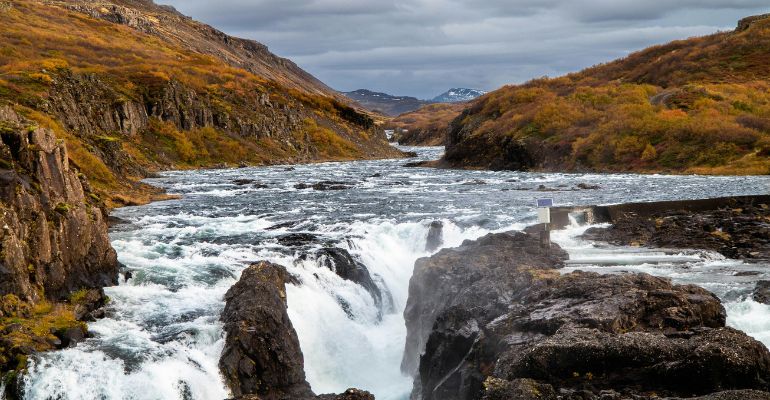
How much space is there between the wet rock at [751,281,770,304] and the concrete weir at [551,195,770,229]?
12235 mm

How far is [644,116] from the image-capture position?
64.4 m

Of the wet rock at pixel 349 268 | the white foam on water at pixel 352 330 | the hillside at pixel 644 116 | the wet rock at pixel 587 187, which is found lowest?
the white foam on water at pixel 352 330

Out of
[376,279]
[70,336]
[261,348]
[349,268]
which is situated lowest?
[376,279]

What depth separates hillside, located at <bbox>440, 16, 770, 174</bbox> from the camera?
55781mm

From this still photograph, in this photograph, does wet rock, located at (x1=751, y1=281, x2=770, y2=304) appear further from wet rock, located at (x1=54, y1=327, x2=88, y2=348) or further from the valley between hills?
wet rock, located at (x1=54, y1=327, x2=88, y2=348)

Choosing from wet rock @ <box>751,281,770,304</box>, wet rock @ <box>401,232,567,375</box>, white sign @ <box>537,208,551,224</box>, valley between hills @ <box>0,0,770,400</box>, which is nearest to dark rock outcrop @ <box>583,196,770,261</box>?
valley between hills @ <box>0,0,770,400</box>

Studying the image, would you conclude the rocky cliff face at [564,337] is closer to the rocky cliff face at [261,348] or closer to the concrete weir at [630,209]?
the rocky cliff face at [261,348]

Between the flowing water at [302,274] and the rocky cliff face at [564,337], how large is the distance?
7.34ft

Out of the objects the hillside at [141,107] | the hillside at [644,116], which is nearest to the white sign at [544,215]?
the hillside at [141,107]

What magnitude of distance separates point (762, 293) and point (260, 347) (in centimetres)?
1111

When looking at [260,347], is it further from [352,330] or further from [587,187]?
[587,187]

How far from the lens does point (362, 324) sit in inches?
823

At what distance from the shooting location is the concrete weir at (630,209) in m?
29.1

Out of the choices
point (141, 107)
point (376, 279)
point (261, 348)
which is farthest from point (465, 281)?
point (141, 107)
